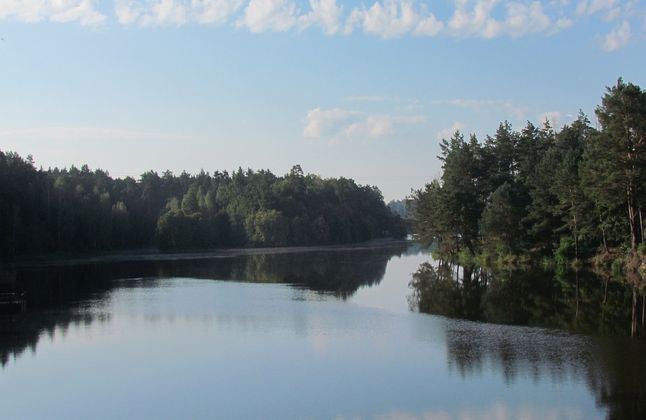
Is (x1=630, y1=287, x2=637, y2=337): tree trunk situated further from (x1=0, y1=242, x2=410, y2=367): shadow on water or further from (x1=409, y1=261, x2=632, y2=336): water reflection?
(x1=0, y1=242, x2=410, y2=367): shadow on water

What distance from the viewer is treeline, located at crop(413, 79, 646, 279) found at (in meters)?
45.6

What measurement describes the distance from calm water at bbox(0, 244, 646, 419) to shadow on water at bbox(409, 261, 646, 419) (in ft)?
0.32

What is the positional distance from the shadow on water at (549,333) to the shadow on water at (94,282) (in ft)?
29.8

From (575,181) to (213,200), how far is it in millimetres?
102061

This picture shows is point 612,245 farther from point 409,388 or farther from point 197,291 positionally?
point 409,388

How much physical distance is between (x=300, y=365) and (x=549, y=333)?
9.87m

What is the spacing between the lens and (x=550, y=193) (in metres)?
57.3

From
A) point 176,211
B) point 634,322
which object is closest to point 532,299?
point 634,322

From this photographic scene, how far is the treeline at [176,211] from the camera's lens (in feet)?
285

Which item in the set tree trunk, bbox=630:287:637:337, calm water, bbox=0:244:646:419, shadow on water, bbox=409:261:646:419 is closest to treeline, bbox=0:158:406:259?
calm water, bbox=0:244:646:419

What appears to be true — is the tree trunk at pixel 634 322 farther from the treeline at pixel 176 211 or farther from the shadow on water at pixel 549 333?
the treeline at pixel 176 211

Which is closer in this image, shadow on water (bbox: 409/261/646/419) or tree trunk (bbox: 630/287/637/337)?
shadow on water (bbox: 409/261/646/419)

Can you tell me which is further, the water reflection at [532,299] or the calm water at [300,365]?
the water reflection at [532,299]

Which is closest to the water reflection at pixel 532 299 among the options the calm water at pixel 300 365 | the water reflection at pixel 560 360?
the calm water at pixel 300 365
